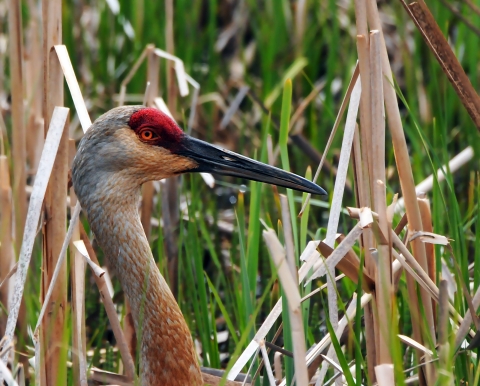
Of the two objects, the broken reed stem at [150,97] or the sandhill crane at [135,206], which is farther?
the broken reed stem at [150,97]

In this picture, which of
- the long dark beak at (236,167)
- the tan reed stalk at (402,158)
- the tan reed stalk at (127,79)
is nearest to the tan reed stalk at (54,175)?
the long dark beak at (236,167)

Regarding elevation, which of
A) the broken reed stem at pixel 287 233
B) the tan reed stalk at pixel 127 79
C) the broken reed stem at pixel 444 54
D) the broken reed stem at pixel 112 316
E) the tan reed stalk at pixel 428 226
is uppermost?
the broken reed stem at pixel 444 54

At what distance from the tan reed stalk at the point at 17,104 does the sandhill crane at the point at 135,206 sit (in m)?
0.51

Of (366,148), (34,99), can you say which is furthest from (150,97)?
(366,148)

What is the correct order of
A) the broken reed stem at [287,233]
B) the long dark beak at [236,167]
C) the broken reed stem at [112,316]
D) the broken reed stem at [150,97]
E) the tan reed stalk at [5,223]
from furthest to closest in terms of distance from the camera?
the broken reed stem at [150,97] < the tan reed stalk at [5,223] < the broken reed stem at [112,316] < the long dark beak at [236,167] < the broken reed stem at [287,233]

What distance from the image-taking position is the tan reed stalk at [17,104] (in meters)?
2.67

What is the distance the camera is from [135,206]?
2.34m

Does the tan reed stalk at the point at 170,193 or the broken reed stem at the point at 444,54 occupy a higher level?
the broken reed stem at the point at 444,54

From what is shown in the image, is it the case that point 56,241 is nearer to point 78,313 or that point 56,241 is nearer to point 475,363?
point 78,313

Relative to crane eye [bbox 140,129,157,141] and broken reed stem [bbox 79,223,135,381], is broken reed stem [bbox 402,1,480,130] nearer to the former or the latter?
crane eye [bbox 140,129,157,141]

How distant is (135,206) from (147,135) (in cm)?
22

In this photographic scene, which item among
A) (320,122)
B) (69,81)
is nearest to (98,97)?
(320,122)

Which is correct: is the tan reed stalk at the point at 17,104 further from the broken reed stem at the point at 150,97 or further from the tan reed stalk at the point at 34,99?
the broken reed stem at the point at 150,97

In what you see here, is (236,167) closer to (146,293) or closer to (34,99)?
(146,293)
